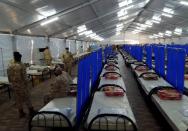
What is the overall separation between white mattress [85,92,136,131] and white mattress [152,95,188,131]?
0.60 meters

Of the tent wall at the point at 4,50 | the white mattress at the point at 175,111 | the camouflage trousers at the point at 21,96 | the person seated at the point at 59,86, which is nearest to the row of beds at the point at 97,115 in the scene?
the person seated at the point at 59,86

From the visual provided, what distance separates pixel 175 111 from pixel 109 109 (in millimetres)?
1137

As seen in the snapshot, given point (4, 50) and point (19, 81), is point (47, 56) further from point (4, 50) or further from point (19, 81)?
point (19, 81)

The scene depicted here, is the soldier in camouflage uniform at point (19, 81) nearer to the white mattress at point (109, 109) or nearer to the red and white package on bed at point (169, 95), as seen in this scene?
the white mattress at point (109, 109)

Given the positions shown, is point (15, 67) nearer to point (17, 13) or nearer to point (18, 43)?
point (17, 13)

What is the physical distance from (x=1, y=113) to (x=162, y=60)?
5310mm

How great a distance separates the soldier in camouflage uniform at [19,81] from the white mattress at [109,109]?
2085 millimetres

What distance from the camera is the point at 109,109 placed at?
462cm

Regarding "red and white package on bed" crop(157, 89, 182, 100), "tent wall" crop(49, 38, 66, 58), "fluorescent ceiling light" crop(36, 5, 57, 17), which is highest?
"fluorescent ceiling light" crop(36, 5, 57, 17)

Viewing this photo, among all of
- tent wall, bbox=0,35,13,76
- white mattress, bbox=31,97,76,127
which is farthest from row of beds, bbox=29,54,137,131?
tent wall, bbox=0,35,13,76

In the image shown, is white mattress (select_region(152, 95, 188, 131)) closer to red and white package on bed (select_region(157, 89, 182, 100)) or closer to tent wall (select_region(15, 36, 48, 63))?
red and white package on bed (select_region(157, 89, 182, 100))

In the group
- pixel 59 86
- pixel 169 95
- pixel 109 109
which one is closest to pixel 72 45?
pixel 59 86

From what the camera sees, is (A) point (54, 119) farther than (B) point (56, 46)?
No

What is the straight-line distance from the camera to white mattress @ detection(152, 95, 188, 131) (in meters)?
3.89
